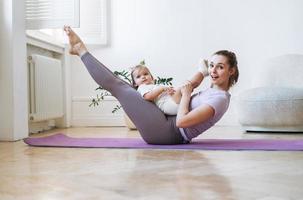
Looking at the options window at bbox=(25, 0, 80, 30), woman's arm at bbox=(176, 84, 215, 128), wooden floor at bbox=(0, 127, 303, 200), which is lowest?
wooden floor at bbox=(0, 127, 303, 200)

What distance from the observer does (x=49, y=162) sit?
192cm

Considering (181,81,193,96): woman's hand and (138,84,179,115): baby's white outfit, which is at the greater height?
(181,81,193,96): woman's hand

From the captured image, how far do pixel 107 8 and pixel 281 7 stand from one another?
5.04 feet

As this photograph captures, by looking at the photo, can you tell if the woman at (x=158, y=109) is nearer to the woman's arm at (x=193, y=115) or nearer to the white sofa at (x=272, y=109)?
the woman's arm at (x=193, y=115)

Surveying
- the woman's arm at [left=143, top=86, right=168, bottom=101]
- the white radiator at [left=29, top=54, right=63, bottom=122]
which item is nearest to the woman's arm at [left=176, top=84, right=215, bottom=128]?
the woman's arm at [left=143, top=86, right=168, bottom=101]

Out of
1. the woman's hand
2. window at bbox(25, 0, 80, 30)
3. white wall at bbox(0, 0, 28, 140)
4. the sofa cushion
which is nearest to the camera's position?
the woman's hand

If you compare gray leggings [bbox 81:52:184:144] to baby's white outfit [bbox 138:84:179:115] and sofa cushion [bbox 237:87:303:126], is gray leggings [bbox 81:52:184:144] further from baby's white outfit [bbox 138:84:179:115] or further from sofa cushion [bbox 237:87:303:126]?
sofa cushion [bbox 237:87:303:126]

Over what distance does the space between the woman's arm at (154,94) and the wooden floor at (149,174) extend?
32 cm

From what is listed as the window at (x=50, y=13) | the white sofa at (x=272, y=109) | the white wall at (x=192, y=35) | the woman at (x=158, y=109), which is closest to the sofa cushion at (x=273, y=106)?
the white sofa at (x=272, y=109)

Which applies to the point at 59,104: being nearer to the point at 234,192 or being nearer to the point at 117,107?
the point at 117,107

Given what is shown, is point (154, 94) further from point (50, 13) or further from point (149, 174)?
point (50, 13)

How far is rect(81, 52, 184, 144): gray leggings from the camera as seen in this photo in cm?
247

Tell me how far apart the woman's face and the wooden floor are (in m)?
0.45

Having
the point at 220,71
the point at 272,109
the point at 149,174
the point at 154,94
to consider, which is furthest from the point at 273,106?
the point at 149,174
